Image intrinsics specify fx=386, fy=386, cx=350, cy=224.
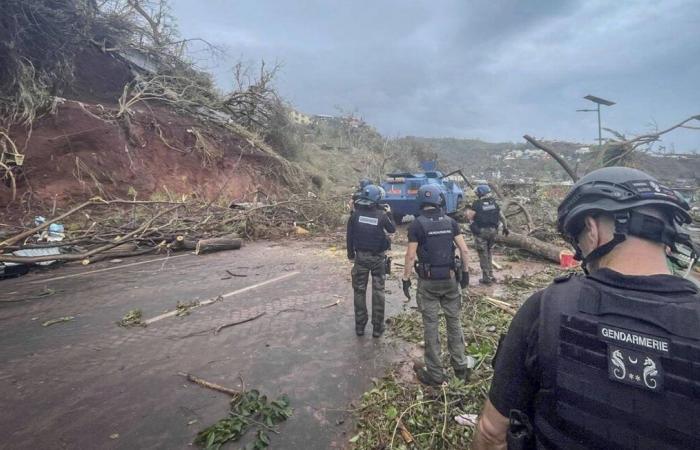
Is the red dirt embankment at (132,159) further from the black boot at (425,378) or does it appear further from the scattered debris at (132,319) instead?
the black boot at (425,378)

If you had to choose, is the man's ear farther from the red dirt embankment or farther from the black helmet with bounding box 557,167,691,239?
the red dirt embankment

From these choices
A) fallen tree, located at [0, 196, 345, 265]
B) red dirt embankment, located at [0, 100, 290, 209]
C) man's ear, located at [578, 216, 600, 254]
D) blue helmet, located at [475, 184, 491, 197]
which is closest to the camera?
man's ear, located at [578, 216, 600, 254]

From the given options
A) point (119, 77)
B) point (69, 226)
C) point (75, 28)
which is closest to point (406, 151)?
point (119, 77)

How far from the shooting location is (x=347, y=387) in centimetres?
364

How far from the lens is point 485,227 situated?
24.5ft

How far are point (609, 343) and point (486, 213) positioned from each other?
266 inches

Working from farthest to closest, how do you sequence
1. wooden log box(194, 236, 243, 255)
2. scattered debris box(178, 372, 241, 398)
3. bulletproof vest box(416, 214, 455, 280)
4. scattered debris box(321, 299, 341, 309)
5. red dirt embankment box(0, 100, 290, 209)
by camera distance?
red dirt embankment box(0, 100, 290, 209) → wooden log box(194, 236, 243, 255) → scattered debris box(321, 299, 341, 309) → bulletproof vest box(416, 214, 455, 280) → scattered debris box(178, 372, 241, 398)

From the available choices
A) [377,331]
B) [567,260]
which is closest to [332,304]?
[377,331]

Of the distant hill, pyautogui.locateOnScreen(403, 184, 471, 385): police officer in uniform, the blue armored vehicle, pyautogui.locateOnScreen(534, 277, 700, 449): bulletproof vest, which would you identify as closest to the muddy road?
pyautogui.locateOnScreen(403, 184, 471, 385): police officer in uniform

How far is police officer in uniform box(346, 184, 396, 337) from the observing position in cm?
490

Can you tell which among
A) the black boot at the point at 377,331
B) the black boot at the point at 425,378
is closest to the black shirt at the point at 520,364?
the black boot at the point at 425,378

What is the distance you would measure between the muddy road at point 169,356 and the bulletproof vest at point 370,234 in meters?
1.13

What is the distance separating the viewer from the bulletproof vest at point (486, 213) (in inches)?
295

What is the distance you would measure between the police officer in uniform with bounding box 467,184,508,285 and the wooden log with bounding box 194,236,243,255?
6.14 m
